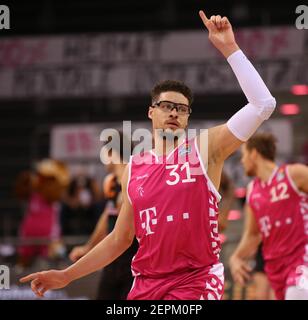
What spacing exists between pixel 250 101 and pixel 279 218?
9.07 ft

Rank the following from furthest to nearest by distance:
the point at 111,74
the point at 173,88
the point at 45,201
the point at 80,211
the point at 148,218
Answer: the point at 45,201 < the point at 111,74 < the point at 80,211 < the point at 173,88 < the point at 148,218

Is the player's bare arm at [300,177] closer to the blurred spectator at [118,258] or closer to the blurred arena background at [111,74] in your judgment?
the blurred spectator at [118,258]

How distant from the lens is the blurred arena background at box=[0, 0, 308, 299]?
13.5 m

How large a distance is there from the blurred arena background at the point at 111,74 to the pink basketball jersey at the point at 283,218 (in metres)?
4.86

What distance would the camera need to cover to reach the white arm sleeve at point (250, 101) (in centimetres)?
525

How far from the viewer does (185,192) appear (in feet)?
17.5

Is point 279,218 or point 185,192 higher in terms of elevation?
point 279,218

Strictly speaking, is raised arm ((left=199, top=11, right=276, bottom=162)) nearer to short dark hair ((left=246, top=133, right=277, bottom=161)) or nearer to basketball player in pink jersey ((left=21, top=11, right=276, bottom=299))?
basketball player in pink jersey ((left=21, top=11, right=276, bottom=299))

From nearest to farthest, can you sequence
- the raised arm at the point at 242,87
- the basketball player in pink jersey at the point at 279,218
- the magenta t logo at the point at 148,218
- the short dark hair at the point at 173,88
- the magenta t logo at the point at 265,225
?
the raised arm at the point at 242,87
the magenta t logo at the point at 148,218
the short dark hair at the point at 173,88
the basketball player in pink jersey at the point at 279,218
the magenta t logo at the point at 265,225

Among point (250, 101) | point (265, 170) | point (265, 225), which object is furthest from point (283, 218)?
point (250, 101)

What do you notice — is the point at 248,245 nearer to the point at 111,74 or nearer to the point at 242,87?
the point at 242,87

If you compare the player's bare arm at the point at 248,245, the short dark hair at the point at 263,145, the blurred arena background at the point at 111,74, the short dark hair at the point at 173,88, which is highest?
the blurred arena background at the point at 111,74

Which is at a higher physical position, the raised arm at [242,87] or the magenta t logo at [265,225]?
the raised arm at [242,87]

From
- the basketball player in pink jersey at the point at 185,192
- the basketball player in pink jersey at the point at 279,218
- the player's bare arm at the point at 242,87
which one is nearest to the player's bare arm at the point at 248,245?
the basketball player in pink jersey at the point at 279,218
